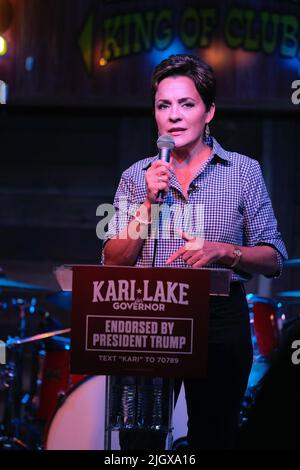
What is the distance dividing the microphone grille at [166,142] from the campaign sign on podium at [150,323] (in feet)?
1.30

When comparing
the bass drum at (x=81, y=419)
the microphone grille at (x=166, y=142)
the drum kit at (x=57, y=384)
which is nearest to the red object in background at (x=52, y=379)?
the drum kit at (x=57, y=384)

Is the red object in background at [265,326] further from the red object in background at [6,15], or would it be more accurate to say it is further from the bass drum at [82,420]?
the red object in background at [6,15]

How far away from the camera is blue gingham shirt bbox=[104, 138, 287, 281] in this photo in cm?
261

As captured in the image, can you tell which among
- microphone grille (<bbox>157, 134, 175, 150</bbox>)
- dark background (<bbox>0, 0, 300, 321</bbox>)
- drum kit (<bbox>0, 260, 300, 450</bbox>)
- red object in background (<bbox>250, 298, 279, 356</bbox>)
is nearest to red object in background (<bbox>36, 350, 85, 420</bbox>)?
drum kit (<bbox>0, 260, 300, 450</bbox>)

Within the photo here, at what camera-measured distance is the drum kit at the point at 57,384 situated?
4.04 m

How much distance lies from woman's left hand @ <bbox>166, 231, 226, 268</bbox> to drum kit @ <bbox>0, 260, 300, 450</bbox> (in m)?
1.61

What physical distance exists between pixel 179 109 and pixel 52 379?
8.25 feet

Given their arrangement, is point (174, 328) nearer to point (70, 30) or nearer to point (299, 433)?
point (299, 433)

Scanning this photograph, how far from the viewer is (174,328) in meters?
2.30

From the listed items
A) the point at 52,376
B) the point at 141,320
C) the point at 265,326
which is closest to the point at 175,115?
the point at 141,320

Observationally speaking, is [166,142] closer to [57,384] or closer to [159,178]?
[159,178]
